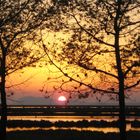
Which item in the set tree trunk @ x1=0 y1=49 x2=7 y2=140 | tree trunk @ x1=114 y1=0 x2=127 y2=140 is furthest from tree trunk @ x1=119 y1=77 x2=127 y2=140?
tree trunk @ x1=0 y1=49 x2=7 y2=140

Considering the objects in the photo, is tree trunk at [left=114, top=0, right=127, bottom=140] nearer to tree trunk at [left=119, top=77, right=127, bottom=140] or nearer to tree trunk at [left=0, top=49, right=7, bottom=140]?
tree trunk at [left=119, top=77, right=127, bottom=140]

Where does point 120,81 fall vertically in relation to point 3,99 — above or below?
above

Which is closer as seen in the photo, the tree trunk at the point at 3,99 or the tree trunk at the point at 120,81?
the tree trunk at the point at 120,81

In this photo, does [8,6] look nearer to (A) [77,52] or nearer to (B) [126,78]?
(A) [77,52]

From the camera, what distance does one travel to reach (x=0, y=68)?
2800cm

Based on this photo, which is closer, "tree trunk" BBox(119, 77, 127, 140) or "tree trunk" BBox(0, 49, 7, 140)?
"tree trunk" BBox(119, 77, 127, 140)

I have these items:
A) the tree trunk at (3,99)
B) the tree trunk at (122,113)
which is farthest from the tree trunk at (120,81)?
the tree trunk at (3,99)

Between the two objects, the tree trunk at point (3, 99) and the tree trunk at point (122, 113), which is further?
the tree trunk at point (3, 99)

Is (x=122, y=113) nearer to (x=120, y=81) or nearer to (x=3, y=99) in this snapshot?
(x=120, y=81)

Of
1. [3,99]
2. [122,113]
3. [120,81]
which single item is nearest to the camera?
[122,113]

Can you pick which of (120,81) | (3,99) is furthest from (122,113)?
(3,99)

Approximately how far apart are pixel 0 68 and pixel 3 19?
3.33 m

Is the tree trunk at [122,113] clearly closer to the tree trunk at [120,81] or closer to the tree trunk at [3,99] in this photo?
the tree trunk at [120,81]

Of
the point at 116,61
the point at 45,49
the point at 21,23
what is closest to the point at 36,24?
the point at 21,23
